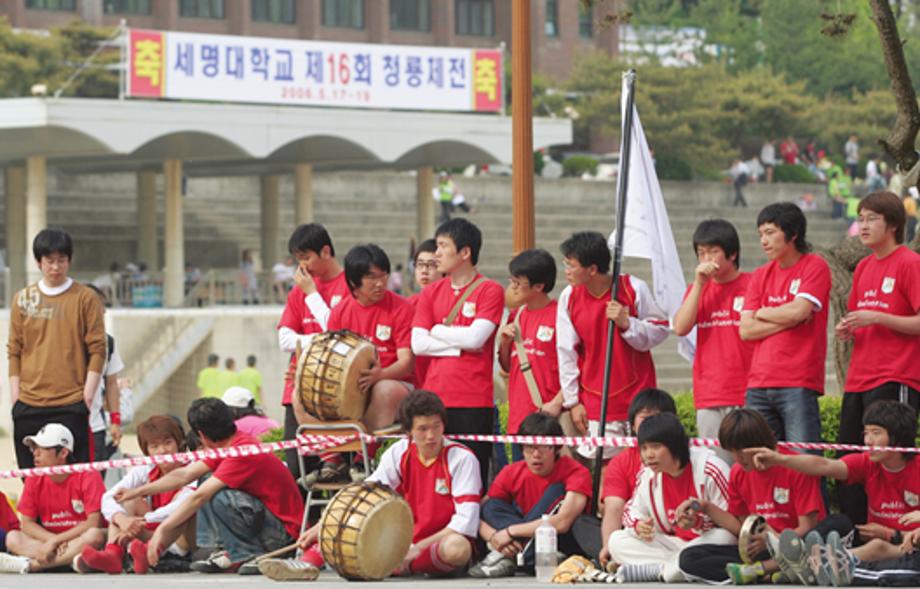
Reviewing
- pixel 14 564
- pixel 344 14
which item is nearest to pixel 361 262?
pixel 14 564

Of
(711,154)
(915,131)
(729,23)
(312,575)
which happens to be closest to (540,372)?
(312,575)

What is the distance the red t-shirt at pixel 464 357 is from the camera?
11438 mm

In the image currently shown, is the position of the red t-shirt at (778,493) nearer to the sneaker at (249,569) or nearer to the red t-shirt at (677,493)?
the red t-shirt at (677,493)

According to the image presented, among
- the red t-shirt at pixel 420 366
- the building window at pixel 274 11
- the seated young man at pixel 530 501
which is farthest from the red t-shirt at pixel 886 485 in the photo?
the building window at pixel 274 11

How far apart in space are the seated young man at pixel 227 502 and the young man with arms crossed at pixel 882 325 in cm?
340

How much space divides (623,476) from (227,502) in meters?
2.49

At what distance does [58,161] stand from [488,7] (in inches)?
1495

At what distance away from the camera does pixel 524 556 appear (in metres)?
10.8

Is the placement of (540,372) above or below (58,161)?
below

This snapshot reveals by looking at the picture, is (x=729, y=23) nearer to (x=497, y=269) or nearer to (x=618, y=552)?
(x=497, y=269)

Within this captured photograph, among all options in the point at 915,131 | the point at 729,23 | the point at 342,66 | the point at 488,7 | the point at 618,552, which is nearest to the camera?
the point at 618,552

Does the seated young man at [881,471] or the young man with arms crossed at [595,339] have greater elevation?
the young man with arms crossed at [595,339]

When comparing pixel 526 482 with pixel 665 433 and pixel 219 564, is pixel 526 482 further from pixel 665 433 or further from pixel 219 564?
pixel 219 564

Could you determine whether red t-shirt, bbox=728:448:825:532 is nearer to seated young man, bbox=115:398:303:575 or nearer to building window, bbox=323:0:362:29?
seated young man, bbox=115:398:303:575
